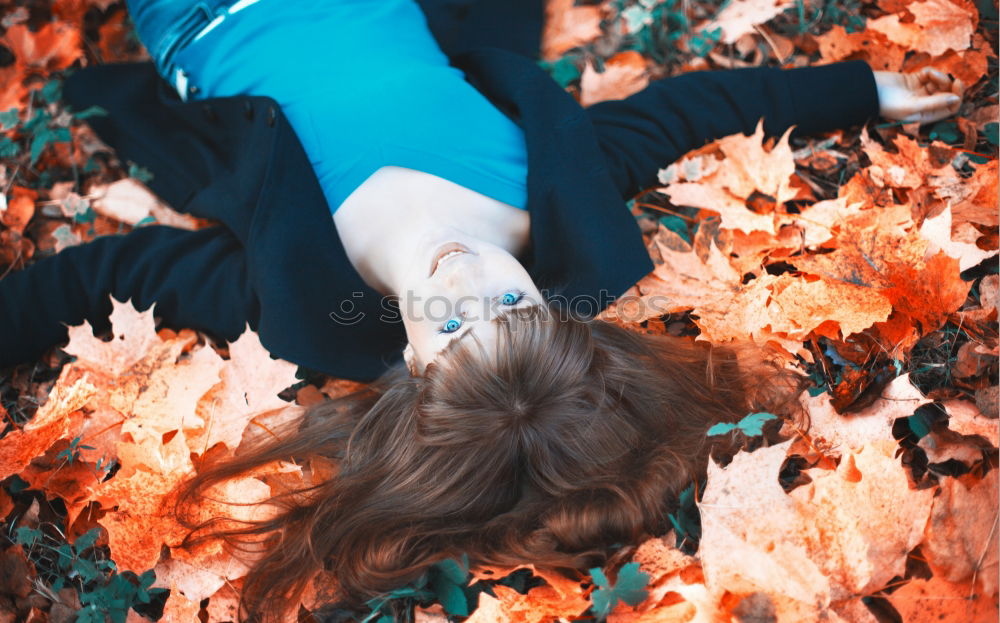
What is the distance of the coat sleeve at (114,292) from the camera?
2188mm

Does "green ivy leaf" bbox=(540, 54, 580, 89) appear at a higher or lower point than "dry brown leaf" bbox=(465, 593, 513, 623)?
higher

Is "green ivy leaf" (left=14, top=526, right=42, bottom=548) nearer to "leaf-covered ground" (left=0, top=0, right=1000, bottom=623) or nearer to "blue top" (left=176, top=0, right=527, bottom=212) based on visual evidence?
"leaf-covered ground" (left=0, top=0, right=1000, bottom=623)

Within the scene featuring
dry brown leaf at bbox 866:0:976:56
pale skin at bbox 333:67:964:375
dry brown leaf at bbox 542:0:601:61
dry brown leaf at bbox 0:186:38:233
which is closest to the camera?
pale skin at bbox 333:67:964:375

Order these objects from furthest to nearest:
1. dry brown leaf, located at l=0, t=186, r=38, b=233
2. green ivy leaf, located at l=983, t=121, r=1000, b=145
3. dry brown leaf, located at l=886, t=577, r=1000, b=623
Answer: dry brown leaf, located at l=0, t=186, r=38, b=233 < green ivy leaf, located at l=983, t=121, r=1000, b=145 < dry brown leaf, located at l=886, t=577, r=1000, b=623

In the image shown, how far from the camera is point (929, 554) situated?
51.9 inches

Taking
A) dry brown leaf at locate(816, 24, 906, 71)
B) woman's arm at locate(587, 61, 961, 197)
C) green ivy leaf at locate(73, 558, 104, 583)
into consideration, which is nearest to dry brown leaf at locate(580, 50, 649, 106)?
woman's arm at locate(587, 61, 961, 197)

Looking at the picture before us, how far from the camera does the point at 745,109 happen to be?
7.72 feet

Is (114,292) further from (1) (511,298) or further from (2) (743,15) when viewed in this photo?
(2) (743,15)

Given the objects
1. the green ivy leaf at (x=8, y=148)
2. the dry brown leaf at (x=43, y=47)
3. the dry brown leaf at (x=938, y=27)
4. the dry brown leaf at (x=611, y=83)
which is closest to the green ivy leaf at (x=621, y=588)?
the dry brown leaf at (x=611, y=83)

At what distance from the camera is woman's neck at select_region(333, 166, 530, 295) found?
6.65 ft

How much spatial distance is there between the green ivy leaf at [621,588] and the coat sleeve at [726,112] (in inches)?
50.8

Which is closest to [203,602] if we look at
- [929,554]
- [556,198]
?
[556,198]

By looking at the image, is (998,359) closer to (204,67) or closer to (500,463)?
(500,463)

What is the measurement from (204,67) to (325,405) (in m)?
1.35
